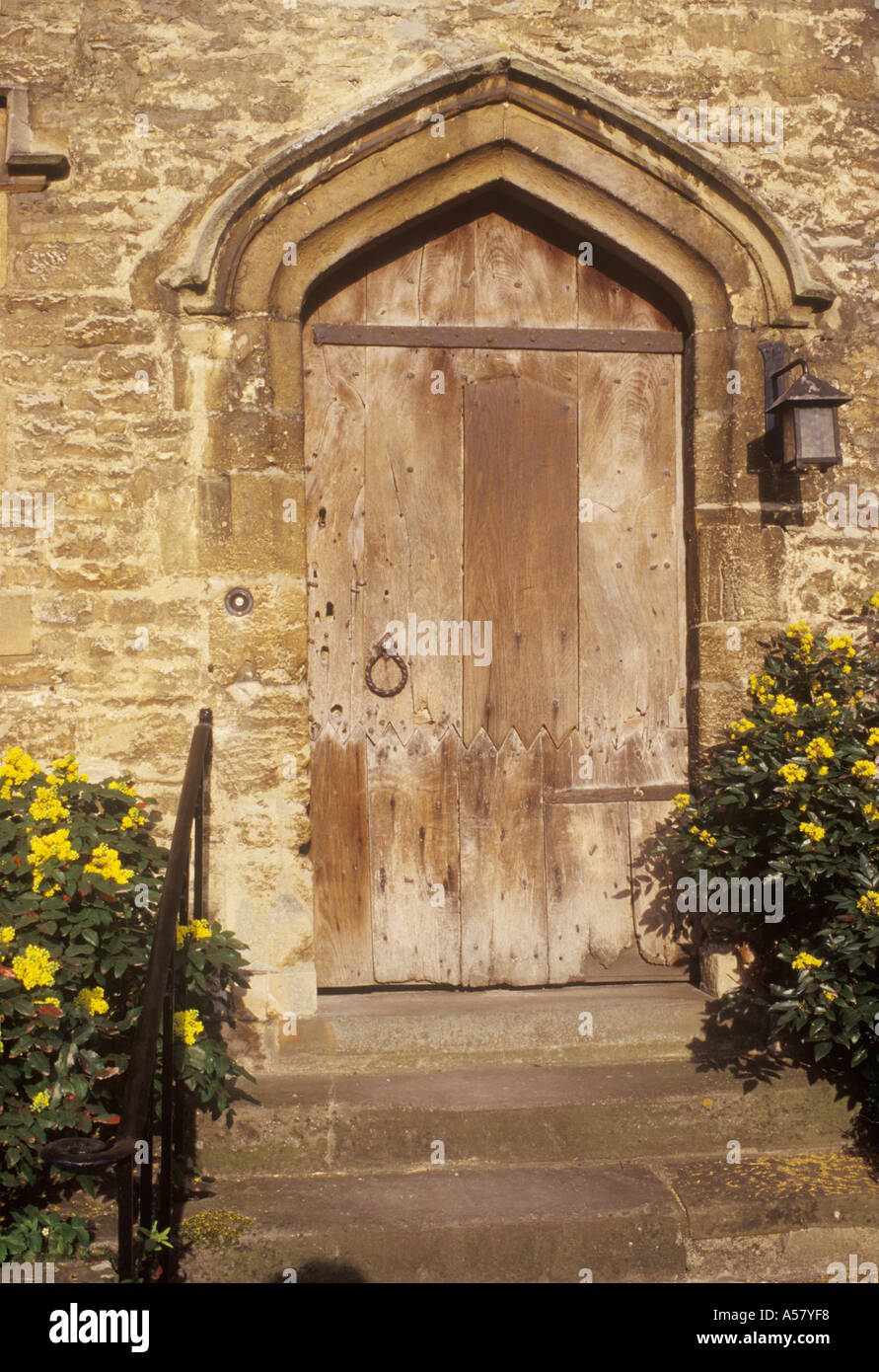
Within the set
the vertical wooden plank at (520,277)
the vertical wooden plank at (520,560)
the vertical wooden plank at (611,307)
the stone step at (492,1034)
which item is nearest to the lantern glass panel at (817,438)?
the vertical wooden plank at (611,307)

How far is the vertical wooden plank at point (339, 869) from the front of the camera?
3.79 meters

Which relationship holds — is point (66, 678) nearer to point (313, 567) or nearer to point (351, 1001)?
point (313, 567)

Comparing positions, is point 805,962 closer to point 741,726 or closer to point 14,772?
point 741,726

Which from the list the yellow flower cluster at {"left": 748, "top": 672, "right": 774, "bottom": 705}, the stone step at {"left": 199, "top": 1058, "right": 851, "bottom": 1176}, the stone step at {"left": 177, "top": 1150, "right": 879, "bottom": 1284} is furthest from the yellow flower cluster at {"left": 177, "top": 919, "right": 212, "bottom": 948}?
the yellow flower cluster at {"left": 748, "top": 672, "right": 774, "bottom": 705}

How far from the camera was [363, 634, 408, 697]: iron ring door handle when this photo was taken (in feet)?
12.5

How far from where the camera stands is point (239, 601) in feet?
11.8

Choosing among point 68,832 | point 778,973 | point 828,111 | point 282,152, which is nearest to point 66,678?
point 68,832

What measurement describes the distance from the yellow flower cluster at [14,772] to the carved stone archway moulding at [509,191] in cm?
157

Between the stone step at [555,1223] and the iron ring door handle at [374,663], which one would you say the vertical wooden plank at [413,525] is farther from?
the stone step at [555,1223]

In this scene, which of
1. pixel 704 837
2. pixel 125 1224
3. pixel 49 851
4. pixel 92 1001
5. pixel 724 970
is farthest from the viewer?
pixel 724 970

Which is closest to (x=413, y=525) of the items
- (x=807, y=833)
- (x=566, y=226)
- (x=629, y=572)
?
(x=629, y=572)

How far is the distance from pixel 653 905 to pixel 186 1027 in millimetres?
1783
